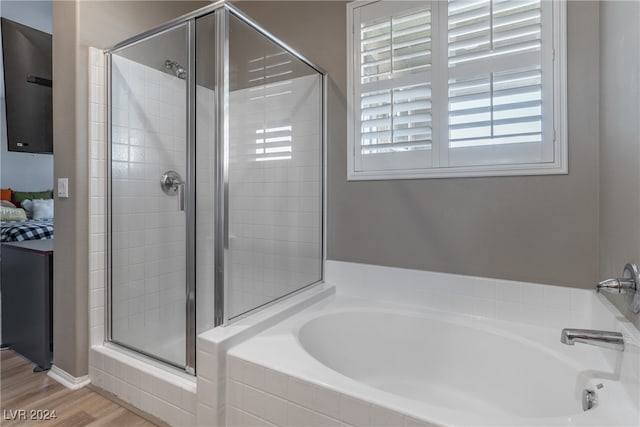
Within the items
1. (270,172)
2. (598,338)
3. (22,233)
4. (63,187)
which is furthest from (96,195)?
(598,338)

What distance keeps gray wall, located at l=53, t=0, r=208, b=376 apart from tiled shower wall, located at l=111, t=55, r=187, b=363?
0.48ft

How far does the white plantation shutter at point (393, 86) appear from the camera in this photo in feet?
6.04

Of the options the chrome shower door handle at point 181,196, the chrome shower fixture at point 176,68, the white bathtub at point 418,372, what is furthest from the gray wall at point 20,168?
the white bathtub at point 418,372

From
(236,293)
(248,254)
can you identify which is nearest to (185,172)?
(248,254)

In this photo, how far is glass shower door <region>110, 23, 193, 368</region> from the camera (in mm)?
1780

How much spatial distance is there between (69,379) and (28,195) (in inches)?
160

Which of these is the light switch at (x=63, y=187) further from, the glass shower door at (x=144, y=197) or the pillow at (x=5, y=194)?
the pillow at (x=5, y=194)

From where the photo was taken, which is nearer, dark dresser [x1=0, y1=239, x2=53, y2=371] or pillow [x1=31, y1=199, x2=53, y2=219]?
dark dresser [x1=0, y1=239, x2=53, y2=371]

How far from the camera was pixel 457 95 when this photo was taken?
5.72 ft

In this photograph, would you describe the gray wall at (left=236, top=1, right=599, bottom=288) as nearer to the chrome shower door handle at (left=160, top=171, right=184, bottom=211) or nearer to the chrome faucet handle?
the chrome faucet handle

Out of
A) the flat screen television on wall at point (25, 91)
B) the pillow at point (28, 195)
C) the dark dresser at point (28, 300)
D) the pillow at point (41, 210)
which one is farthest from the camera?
the pillow at point (28, 195)

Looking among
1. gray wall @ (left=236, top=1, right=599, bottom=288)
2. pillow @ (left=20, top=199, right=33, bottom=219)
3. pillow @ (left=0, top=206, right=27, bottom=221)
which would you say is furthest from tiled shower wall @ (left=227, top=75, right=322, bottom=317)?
pillow @ (left=20, top=199, right=33, bottom=219)

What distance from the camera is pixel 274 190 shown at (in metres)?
1.97

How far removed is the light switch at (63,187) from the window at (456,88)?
1.63 m
